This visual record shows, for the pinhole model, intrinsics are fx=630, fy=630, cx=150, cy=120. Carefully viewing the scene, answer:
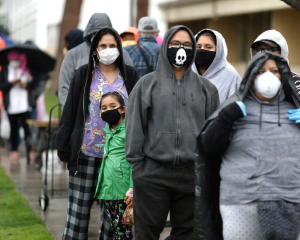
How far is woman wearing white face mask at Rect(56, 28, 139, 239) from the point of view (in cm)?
515

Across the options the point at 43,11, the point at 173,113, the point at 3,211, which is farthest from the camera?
the point at 43,11

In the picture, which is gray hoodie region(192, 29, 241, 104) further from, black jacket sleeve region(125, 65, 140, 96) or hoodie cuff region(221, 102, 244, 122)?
hoodie cuff region(221, 102, 244, 122)

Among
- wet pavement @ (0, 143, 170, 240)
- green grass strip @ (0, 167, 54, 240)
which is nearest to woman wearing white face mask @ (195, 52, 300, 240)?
wet pavement @ (0, 143, 170, 240)

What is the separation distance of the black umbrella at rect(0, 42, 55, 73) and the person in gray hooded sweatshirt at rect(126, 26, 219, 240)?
706cm

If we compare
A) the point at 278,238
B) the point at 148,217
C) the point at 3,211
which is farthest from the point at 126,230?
the point at 3,211

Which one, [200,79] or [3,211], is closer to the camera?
[200,79]

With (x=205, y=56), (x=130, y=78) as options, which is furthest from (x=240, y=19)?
(x=130, y=78)

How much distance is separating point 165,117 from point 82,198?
1236 millimetres

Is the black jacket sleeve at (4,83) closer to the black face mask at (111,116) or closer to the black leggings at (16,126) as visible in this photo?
the black leggings at (16,126)

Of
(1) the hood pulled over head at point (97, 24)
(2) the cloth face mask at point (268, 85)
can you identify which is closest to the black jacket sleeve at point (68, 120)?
(1) the hood pulled over head at point (97, 24)

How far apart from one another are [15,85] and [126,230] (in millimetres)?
6914

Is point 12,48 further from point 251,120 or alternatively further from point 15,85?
point 251,120

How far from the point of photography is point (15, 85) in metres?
11.3

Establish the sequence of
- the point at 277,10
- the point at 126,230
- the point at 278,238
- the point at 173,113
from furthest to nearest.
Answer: the point at 277,10
the point at 126,230
the point at 173,113
the point at 278,238
